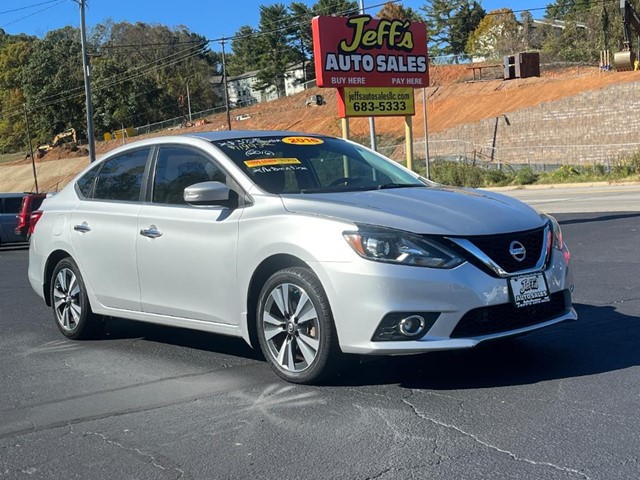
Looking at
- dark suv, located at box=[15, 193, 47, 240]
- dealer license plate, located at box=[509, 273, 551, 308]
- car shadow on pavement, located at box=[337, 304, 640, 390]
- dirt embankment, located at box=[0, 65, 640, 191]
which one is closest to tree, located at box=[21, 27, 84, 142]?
dirt embankment, located at box=[0, 65, 640, 191]

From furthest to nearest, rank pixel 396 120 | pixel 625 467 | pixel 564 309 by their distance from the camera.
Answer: pixel 396 120, pixel 564 309, pixel 625 467

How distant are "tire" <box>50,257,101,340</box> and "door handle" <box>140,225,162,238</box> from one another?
41.3 inches

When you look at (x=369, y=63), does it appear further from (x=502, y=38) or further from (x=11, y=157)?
(x=11, y=157)

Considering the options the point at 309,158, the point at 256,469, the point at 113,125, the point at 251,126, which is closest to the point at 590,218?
the point at 309,158

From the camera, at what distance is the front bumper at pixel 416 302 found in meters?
4.95

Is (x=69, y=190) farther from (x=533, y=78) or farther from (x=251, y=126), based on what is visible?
(x=251, y=126)

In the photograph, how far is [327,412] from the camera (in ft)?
16.1

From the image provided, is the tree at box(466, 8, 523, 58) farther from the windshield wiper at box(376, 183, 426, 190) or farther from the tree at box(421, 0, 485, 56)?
the windshield wiper at box(376, 183, 426, 190)

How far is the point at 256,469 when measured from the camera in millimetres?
4066

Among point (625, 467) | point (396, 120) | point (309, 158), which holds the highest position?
point (396, 120)

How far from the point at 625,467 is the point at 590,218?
50.6ft

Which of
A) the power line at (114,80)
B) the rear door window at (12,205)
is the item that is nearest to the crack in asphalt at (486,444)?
the rear door window at (12,205)

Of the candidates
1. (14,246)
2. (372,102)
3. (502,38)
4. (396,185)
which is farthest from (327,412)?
(502,38)

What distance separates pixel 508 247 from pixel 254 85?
112 meters
